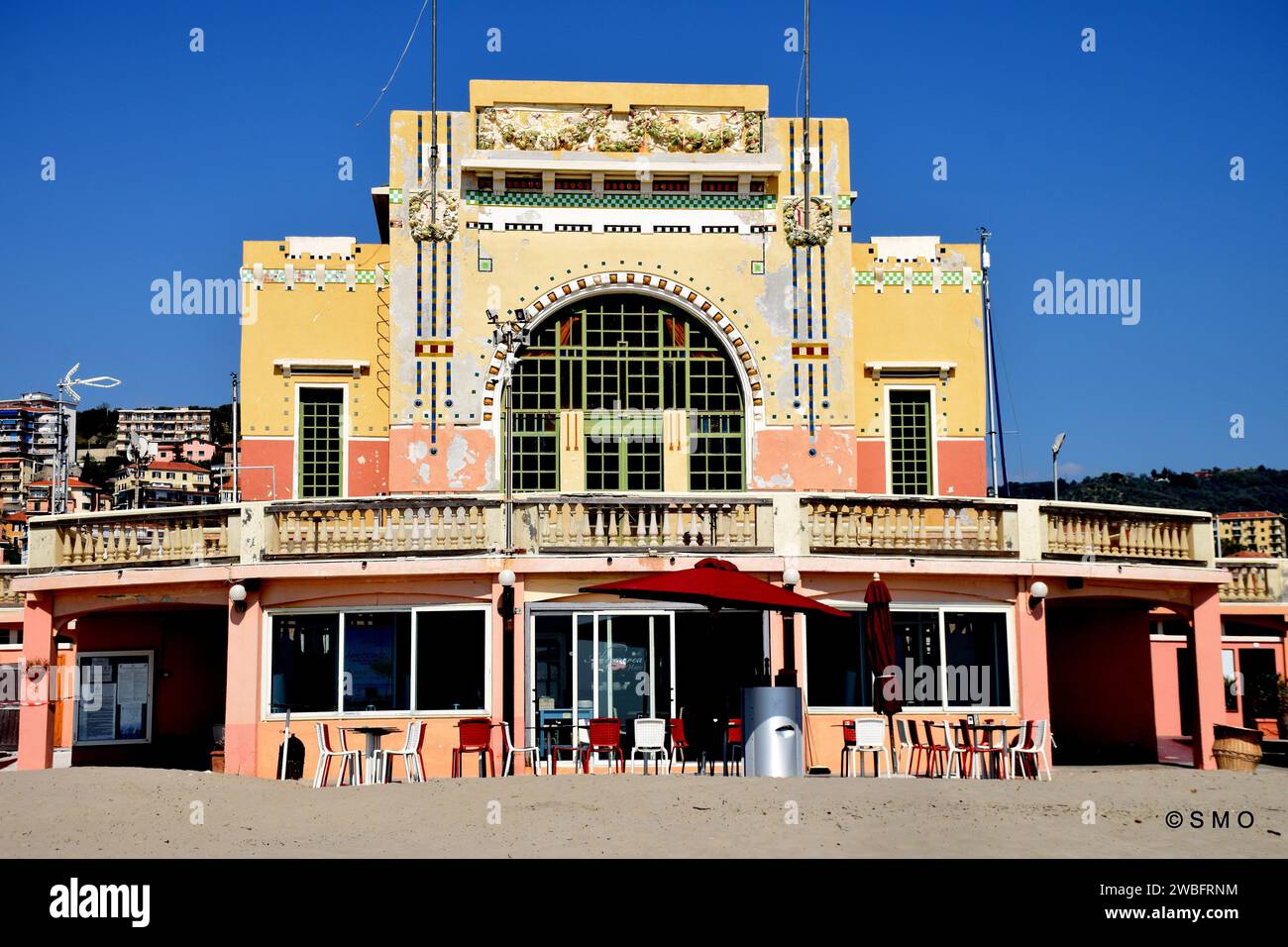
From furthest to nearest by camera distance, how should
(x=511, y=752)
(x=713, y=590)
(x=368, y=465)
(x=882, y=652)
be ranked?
(x=368, y=465)
(x=511, y=752)
(x=882, y=652)
(x=713, y=590)

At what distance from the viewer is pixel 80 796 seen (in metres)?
18.8

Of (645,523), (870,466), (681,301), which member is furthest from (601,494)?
(870,466)

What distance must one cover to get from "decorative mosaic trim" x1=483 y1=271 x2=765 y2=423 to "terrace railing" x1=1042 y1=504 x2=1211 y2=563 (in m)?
5.91

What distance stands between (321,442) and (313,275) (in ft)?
9.83

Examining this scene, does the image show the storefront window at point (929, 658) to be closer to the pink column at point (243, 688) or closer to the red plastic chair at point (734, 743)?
the red plastic chair at point (734, 743)

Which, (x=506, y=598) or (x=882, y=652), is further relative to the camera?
(x=506, y=598)

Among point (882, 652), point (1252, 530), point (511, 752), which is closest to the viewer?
point (882, 652)

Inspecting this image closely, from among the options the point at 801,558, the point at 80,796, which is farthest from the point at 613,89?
the point at 80,796

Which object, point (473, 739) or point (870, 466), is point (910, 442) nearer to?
point (870, 466)

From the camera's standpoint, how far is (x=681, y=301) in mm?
28406

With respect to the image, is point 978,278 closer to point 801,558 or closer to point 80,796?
point 801,558

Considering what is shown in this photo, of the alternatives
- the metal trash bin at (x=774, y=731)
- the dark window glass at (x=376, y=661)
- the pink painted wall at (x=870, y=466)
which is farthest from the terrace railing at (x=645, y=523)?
the pink painted wall at (x=870, y=466)

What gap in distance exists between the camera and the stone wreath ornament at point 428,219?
28.0 metres

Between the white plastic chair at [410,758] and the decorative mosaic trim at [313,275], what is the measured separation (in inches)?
393
